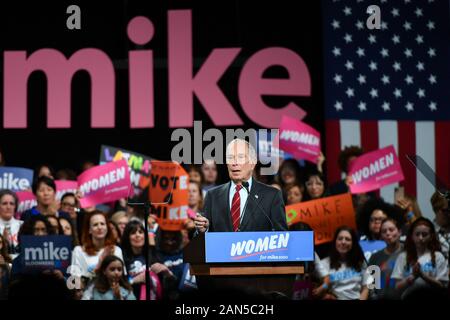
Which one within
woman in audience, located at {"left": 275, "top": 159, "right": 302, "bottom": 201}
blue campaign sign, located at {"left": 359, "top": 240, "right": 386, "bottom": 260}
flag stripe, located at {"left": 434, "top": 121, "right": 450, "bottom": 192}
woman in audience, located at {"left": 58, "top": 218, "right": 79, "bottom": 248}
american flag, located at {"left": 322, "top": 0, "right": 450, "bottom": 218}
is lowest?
blue campaign sign, located at {"left": 359, "top": 240, "right": 386, "bottom": 260}

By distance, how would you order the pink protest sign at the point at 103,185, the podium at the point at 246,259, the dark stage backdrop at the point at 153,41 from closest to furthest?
the podium at the point at 246,259, the pink protest sign at the point at 103,185, the dark stage backdrop at the point at 153,41

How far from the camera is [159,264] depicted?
7688mm

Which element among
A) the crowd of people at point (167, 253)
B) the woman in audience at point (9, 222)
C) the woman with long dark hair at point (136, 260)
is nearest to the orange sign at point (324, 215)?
the crowd of people at point (167, 253)

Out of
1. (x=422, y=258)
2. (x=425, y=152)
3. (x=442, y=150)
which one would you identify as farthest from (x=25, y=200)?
(x=442, y=150)

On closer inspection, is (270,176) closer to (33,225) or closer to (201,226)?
(33,225)

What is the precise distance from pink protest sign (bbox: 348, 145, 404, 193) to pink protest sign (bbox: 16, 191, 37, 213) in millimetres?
3094

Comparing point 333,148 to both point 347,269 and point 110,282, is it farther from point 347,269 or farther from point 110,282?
point 110,282

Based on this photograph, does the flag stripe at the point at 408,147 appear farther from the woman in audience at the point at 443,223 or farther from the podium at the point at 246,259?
the podium at the point at 246,259

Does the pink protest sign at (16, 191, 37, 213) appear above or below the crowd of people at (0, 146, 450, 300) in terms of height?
above

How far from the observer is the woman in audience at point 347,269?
7500 millimetres

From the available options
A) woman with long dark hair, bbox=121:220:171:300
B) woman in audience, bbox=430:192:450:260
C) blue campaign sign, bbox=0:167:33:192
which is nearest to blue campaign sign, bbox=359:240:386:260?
woman in audience, bbox=430:192:450:260

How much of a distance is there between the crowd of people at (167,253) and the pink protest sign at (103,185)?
21cm

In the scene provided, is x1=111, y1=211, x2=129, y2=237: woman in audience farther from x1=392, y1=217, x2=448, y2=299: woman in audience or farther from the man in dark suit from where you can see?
x1=392, y1=217, x2=448, y2=299: woman in audience

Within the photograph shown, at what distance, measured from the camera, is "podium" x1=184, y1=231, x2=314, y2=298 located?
5535 millimetres
